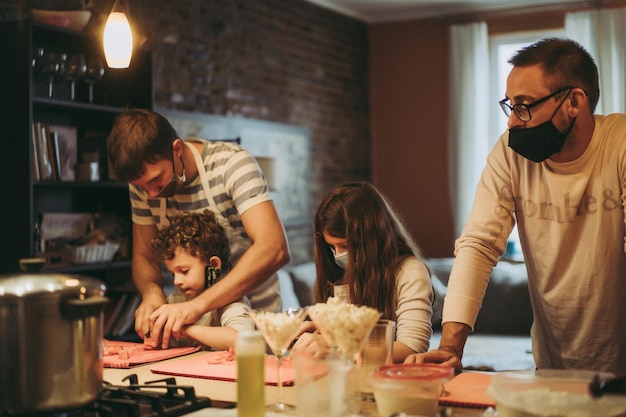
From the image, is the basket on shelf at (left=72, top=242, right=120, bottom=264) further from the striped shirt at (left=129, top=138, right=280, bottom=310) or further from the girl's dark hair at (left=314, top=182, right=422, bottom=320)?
the girl's dark hair at (left=314, top=182, right=422, bottom=320)

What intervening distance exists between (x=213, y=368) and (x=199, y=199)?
0.73m

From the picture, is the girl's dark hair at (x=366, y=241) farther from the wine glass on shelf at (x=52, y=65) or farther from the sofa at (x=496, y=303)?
the sofa at (x=496, y=303)

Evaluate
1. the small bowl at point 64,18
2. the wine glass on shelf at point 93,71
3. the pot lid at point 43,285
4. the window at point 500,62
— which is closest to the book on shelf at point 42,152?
the wine glass on shelf at point 93,71

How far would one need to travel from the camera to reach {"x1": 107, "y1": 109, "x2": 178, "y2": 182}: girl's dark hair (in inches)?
93.5

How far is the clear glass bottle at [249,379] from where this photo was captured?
142cm

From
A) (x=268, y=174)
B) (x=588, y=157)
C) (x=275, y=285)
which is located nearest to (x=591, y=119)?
(x=588, y=157)

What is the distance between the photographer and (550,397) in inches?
54.1

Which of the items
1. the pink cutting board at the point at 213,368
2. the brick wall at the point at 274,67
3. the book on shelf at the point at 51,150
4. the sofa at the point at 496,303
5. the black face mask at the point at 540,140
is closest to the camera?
the pink cutting board at the point at 213,368

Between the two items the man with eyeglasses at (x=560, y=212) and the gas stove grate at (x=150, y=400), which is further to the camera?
the man with eyeglasses at (x=560, y=212)

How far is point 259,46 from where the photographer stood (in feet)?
19.1

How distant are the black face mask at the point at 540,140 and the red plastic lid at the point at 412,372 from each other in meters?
0.81

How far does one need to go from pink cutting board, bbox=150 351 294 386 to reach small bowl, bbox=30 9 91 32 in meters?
2.24

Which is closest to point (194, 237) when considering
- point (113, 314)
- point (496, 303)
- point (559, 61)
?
point (559, 61)

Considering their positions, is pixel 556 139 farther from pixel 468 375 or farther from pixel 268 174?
pixel 268 174
